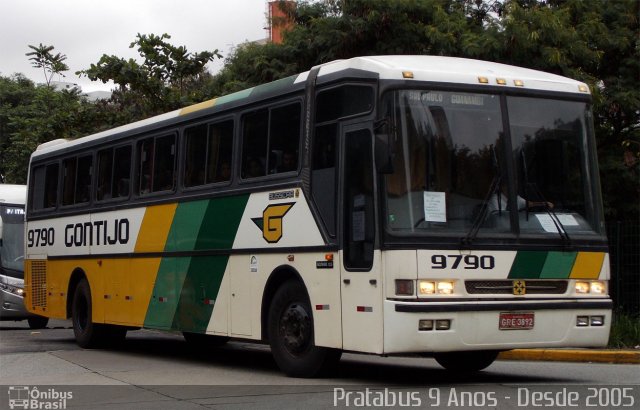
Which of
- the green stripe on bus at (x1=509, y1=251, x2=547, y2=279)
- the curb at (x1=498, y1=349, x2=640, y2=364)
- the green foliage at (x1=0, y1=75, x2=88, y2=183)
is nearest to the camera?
the green stripe on bus at (x1=509, y1=251, x2=547, y2=279)

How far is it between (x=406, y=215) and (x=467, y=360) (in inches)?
114

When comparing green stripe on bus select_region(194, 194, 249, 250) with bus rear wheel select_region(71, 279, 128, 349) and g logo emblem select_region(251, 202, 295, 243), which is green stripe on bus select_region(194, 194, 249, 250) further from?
bus rear wheel select_region(71, 279, 128, 349)

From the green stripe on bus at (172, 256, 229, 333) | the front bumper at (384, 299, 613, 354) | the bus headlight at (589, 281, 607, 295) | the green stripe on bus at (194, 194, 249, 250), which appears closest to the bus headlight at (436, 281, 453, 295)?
the front bumper at (384, 299, 613, 354)

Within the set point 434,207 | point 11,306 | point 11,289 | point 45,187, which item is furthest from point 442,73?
point 11,289

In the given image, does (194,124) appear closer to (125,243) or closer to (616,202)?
(125,243)

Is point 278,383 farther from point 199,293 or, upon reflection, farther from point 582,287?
point 582,287

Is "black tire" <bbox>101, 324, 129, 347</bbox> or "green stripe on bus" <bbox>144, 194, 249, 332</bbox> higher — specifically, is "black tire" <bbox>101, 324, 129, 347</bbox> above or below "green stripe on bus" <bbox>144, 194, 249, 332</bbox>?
below

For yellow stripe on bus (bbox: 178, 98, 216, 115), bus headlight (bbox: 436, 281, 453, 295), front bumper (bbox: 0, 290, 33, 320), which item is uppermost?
yellow stripe on bus (bbox: 178, 98, 216, 115)

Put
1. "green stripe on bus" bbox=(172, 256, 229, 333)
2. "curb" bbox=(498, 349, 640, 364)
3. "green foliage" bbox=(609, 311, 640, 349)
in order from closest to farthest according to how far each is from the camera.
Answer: "green stripe on bus" bbox=(172, 256, 229, 333)
"curb" bbox=(498, 349, 640, 364)
"green foliage" bbox=(609, 311, 640, 349)

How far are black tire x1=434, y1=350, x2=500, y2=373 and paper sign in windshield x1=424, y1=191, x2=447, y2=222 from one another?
8.08 feet

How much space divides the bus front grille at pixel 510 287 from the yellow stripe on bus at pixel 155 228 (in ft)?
18.3

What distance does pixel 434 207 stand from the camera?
1069cm

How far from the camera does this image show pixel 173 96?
26.9 meters

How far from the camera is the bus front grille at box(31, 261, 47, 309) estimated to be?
Answer: 779 inches
